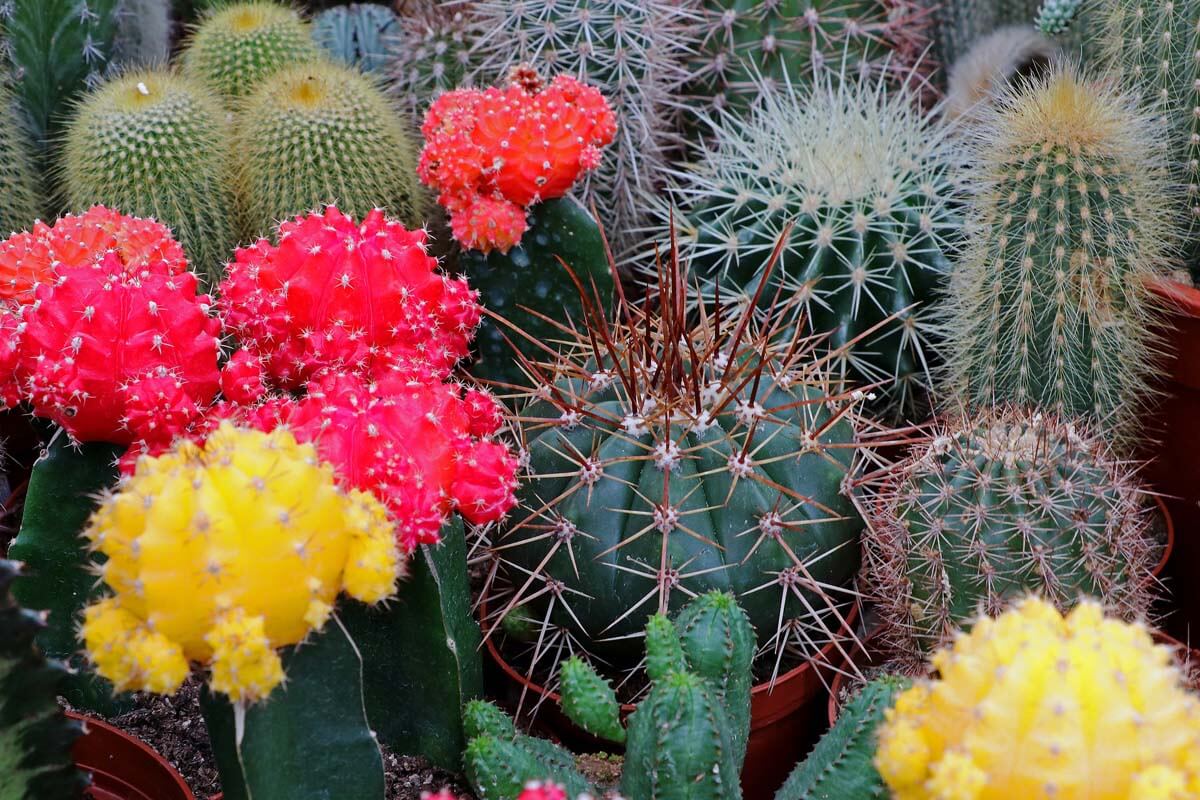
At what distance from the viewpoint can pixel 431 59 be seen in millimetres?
2400

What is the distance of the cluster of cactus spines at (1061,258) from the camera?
5.82 ft

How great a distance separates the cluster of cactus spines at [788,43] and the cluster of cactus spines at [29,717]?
1.91 m

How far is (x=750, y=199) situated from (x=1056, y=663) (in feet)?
4.60

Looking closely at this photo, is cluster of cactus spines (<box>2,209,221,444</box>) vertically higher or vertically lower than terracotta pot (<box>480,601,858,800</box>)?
higher

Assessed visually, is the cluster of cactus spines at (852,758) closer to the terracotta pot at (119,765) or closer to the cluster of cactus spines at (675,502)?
the cluster of cactus spines at (675,502)

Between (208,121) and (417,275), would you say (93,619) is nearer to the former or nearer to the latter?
(417,275)

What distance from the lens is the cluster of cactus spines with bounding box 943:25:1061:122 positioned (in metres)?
2.51

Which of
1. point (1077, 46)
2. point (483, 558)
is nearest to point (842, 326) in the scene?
point (483, 558)

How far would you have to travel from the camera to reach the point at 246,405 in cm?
134

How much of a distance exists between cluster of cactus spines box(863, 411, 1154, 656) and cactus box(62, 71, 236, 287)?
4.46 ft

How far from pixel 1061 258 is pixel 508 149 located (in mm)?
916

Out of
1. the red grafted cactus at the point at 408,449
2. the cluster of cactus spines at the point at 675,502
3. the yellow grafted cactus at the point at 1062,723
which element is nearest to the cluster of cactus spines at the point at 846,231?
the cluster of cactus spines at the point at 675,502

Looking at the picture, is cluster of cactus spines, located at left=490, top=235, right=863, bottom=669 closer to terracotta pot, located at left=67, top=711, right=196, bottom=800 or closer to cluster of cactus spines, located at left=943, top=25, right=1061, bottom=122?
terracotta pot, located at left=67, top=711, right=196, bottom=800

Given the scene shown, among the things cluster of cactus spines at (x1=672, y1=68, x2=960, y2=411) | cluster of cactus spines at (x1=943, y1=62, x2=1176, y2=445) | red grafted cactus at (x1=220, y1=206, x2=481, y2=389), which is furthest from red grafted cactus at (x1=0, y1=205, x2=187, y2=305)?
cluster of cactus spines at (x1=943, y1=62, x2=1176, y2=445)
